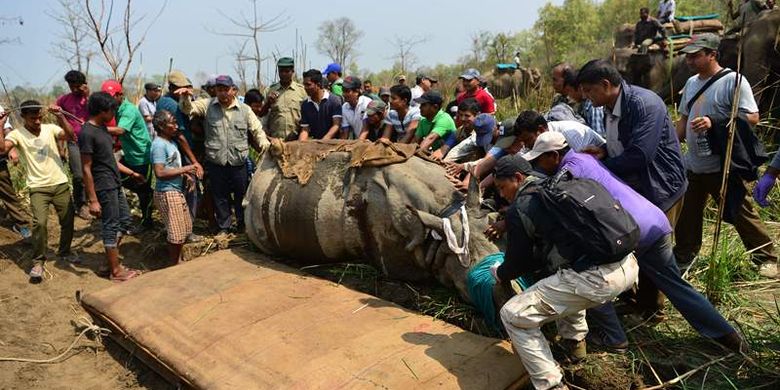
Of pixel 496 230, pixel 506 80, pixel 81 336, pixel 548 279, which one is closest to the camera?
pixel 548 279

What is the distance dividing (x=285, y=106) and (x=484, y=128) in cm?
269

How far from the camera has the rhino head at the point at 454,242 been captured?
392cm

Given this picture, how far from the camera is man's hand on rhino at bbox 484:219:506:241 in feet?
11.8

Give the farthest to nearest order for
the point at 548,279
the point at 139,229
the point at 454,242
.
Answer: the point at 139,229, the point at 454,242, the point at 548,279

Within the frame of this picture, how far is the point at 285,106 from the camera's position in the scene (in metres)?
6.57

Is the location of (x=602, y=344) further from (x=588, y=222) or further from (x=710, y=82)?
(x=710, y=82)

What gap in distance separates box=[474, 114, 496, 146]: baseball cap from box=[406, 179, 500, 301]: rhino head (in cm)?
83

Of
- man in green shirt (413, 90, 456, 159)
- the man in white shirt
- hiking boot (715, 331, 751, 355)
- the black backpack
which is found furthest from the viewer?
the man in white shirt

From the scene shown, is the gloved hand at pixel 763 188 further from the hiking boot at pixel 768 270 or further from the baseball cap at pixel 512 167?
the baseball cap at pixel 512 167

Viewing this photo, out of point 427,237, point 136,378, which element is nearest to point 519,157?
point 427,237

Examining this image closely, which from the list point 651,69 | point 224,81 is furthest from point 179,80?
point 651,69

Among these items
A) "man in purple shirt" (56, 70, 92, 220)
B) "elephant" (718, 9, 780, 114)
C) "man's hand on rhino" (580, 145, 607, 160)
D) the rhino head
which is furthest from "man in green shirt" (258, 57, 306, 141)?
"elephant" (718, 9, 780, 114)

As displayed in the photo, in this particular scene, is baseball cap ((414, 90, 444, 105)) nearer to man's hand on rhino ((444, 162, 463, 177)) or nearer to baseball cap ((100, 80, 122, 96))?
man's hand on rhino ((444, 162, 463, 177))

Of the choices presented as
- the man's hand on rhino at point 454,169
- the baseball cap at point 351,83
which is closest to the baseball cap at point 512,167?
the man's hand on rhino at point 454,169
